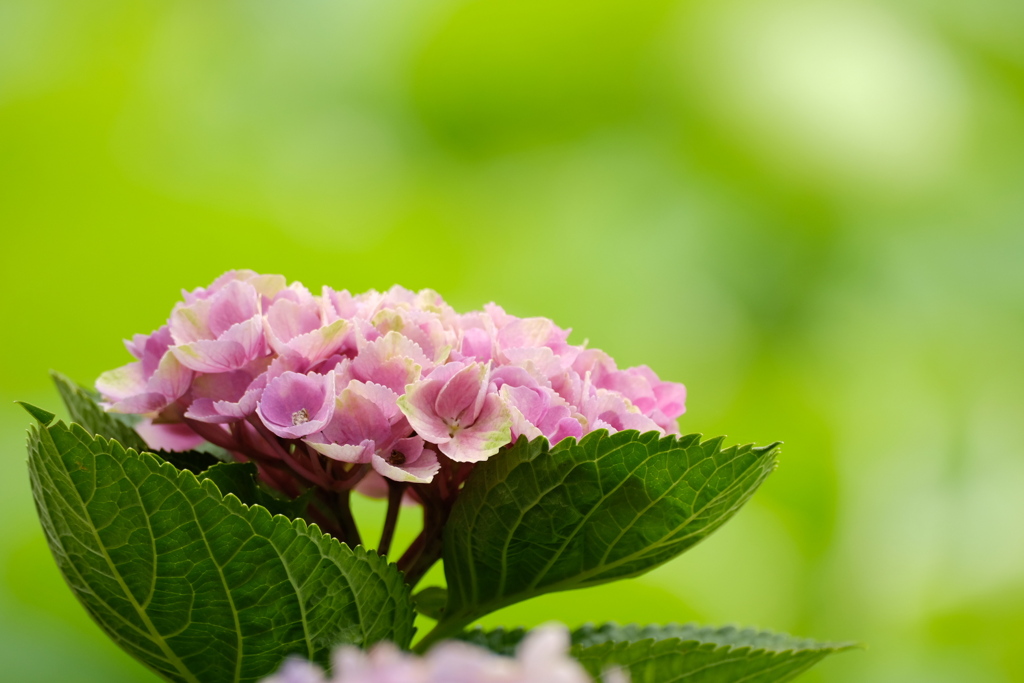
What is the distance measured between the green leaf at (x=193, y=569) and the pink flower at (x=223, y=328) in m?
0.07

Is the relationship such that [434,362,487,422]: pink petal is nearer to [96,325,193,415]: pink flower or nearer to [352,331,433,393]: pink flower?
[352,331,433,393]: pink flower

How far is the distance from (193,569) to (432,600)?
0.57 ft

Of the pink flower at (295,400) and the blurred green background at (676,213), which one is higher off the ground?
the blurred green background at (676,213)

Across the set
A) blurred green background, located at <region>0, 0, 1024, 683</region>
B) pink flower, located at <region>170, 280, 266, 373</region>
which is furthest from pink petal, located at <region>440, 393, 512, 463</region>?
blurred green background, located at <region>0, 0, 1024, 683</region>

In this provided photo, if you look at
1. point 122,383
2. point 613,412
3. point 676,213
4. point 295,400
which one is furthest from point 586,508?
point 676,213

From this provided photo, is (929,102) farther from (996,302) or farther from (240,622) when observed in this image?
(240,622)

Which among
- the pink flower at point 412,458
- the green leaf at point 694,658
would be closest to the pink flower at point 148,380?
the pink flower at point 412,458

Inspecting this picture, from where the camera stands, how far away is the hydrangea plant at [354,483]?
0.43 m

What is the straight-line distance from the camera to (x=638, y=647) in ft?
1.63

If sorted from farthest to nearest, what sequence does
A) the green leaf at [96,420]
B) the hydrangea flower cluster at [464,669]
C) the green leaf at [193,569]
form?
the green leaf at [96,420]
the green leaf at [193,569]
the hydrangea flower cluster at [464,669]

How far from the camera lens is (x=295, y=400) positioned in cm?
46

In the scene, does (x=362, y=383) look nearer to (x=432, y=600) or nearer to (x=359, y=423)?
(x=359, y=423)

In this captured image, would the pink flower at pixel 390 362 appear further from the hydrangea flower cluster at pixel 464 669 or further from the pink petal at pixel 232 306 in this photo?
the hydrangea flower cluster at pixel 464 669

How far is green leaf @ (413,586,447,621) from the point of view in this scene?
0.57m
